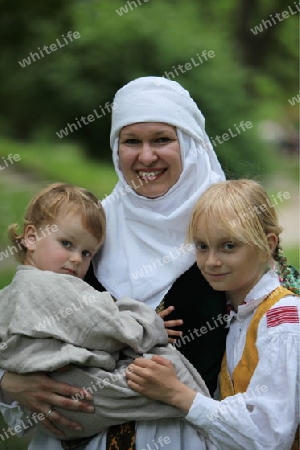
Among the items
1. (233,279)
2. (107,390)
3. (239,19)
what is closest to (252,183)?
(233,279)

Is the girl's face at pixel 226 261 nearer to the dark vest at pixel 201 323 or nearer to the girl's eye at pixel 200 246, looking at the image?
the girl's eye at pixel 200 246

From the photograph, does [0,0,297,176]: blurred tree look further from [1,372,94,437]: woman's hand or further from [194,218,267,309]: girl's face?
[1,372,94,437]: woman's hand

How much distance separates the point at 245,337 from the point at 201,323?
25 centimetres

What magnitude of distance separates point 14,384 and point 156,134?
0.94 metres

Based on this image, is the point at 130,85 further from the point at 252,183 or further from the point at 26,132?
the point at 26,132

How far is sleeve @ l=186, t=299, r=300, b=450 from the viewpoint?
223cm

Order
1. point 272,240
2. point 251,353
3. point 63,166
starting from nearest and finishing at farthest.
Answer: point 251,353 < point 272,240 < point 63,166

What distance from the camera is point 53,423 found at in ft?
8.04

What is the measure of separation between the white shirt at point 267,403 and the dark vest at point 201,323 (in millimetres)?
282

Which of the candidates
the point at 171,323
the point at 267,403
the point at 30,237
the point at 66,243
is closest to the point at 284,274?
the point at 171,323

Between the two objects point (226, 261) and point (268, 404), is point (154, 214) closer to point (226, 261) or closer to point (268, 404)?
point (226, 261)

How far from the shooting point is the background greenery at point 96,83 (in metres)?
10.5

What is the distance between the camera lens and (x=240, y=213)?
2.39 m

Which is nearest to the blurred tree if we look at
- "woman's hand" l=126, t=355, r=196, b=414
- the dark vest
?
the dark vest
